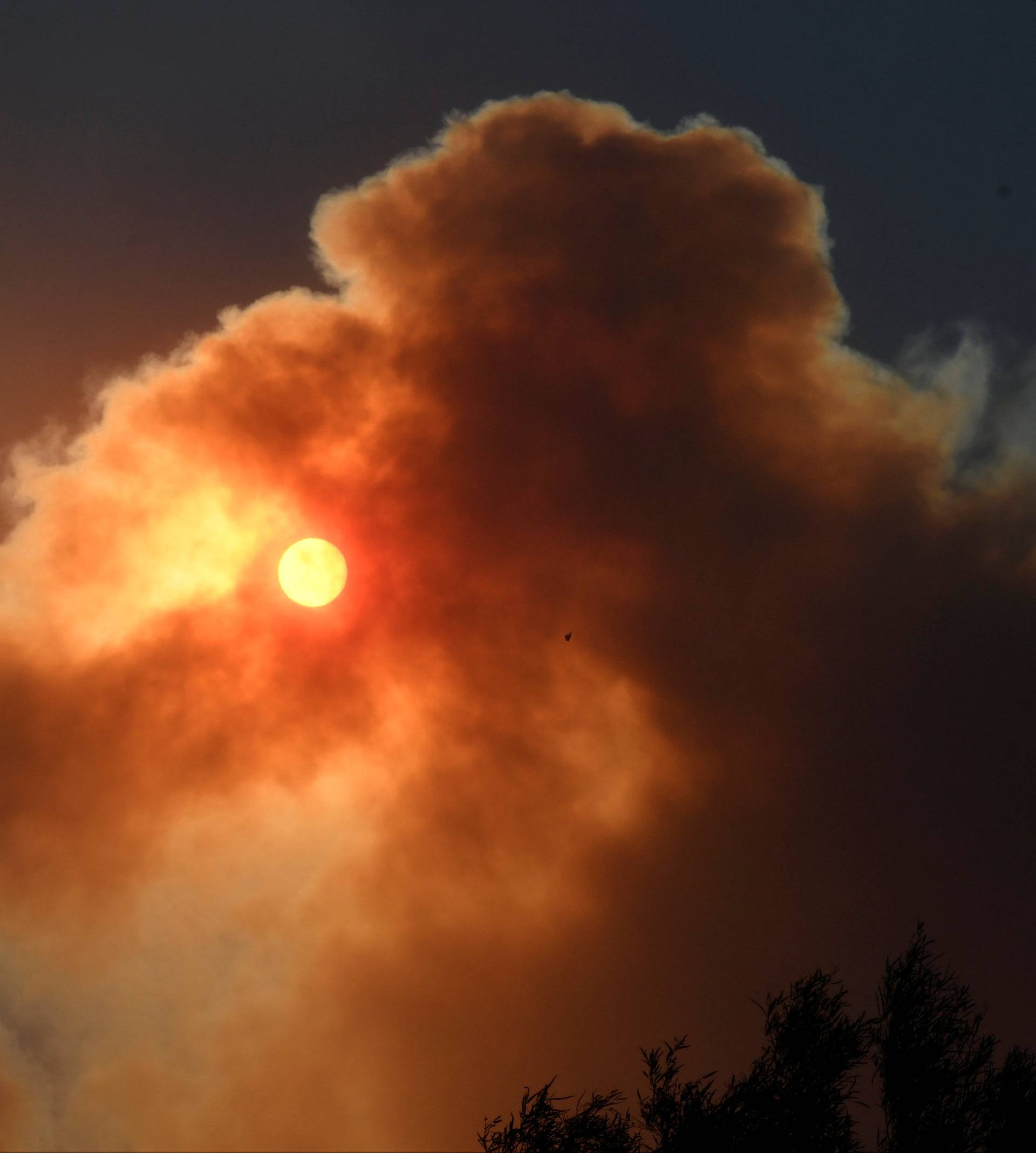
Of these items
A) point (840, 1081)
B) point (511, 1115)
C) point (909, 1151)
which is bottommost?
point (909, 1151)

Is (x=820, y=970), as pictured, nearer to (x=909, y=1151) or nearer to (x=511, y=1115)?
(x=909, y=1151)

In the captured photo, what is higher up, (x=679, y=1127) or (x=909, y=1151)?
(x=679, y=1127)

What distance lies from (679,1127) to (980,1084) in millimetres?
10829

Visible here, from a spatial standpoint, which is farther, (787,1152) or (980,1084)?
(980,1084)

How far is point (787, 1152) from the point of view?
3184cm

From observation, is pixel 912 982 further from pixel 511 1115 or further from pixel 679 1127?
pixel 511 1115

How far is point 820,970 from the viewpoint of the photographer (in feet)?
116

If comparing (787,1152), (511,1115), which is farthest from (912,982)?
(511,1115)

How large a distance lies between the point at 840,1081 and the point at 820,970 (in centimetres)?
358

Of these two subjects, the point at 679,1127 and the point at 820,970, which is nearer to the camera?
the point at 679,1127

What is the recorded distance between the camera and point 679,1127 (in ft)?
107

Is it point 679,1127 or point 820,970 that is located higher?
point 820,970

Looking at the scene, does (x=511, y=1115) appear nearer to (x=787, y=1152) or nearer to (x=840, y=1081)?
(x=787, y=1152)

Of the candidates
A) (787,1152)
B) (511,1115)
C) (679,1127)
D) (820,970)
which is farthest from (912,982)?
(511,1115)
